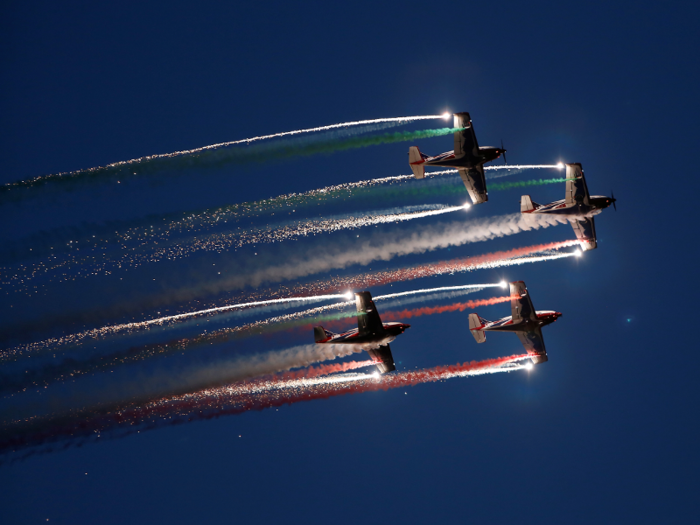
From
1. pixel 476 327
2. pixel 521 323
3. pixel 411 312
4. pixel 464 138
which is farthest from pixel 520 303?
pixel 464 138

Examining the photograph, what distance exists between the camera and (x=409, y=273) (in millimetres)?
47625

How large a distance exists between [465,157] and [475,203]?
141 inches

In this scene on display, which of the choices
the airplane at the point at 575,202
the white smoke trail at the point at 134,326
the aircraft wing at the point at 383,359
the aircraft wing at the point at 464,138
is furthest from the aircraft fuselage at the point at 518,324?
the aircraft wing at the point at 464,138

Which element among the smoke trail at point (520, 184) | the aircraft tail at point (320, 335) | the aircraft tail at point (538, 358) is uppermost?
the smoke trail at point (520, 184)

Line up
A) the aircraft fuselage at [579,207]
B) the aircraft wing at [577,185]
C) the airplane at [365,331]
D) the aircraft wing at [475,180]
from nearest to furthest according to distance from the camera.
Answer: the airplane at [365,331] → the aircraft wing at [475,180] → the aircraft wing at [577,185] → the aircraft fuselage at [579,207]

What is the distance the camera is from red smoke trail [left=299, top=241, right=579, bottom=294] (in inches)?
1827

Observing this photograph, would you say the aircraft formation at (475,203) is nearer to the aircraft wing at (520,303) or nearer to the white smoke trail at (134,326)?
the aircraft wing at (520,303)

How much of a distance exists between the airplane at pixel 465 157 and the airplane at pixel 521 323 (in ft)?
25.1

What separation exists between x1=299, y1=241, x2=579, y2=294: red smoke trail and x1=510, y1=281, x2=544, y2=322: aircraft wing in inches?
92.0

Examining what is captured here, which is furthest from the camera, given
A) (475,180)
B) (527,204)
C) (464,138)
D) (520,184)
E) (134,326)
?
(520,184)

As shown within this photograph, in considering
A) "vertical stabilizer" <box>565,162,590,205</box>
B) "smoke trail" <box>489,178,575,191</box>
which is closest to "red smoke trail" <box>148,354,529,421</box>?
"smoke trail" <box>489,178,575,191</box>

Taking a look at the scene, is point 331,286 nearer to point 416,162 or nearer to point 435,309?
point 435,309

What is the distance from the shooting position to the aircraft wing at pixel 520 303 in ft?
159

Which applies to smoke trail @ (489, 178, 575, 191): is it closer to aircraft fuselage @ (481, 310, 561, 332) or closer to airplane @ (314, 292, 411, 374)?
aircraft fuselage @ (481, 310, 561, 332)
